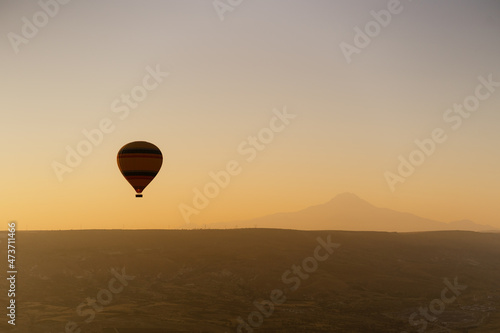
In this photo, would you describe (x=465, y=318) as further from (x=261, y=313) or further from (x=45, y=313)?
(x=45, y=313)

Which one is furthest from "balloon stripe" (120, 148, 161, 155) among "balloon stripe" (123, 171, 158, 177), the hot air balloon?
"balloon stripe" (123, 171, 158, 177)

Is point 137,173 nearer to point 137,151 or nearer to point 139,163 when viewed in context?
point 139,163

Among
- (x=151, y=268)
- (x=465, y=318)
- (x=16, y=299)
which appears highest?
(x=151, y=268)

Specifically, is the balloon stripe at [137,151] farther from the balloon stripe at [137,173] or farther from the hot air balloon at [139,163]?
the balloon stripe at [137,173]

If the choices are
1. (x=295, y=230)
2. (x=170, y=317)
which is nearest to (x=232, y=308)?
(x=170, y=317)

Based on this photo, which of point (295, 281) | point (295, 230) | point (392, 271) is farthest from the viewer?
point (295, 230)

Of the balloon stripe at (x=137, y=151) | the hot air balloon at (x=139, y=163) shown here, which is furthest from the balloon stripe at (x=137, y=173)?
the balloon stripe at (x=137, y=151)

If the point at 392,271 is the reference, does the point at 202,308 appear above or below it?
below

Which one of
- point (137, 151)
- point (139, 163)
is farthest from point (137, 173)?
point (137, 151)
